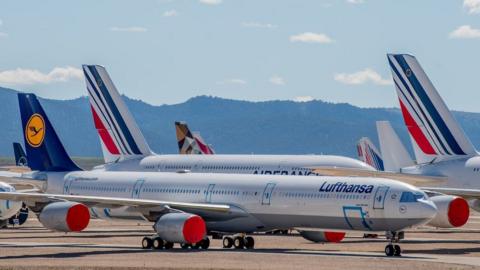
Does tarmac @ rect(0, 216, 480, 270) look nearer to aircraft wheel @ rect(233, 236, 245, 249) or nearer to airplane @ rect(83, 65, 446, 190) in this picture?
aircraft wheel @ rect(233, 236, 245, 249)

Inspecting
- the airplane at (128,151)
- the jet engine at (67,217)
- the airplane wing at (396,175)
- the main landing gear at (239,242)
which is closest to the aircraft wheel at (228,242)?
the main landing gear at (239,242)

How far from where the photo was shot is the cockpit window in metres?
57.6

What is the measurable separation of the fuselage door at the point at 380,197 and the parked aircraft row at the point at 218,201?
5 centimetres

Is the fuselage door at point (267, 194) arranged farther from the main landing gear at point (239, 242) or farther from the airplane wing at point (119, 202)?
the main landing gear at point (239, 242)

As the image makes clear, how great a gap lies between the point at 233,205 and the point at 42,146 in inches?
635

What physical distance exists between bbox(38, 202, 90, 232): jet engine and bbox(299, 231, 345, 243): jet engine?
11.9 metres

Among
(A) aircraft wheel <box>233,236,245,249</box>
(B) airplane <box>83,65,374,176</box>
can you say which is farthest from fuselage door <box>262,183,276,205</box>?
(B) airplane <box>83,65,374,176</box>

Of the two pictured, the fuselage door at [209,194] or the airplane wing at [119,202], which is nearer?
the airplane wing at [119,202]

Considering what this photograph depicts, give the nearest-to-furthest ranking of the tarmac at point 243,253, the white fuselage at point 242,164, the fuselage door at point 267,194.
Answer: the tarmac at point 243,253 → the fuselage door at point 267,194 → the white fuselage at point 242,164

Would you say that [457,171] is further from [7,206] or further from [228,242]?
[7,206]

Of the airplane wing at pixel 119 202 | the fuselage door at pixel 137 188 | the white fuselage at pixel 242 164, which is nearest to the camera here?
the airplane wing at pixel 119 202

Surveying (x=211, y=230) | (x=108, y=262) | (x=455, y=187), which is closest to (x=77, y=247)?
(x=211, y=230)

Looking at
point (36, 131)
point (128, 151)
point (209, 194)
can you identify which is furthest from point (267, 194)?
point (128, 151)

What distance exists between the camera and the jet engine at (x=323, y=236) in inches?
2537
